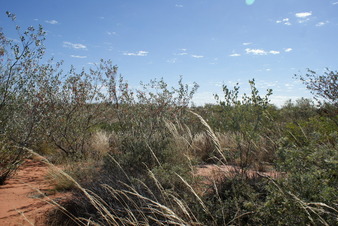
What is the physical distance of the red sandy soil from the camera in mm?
3479

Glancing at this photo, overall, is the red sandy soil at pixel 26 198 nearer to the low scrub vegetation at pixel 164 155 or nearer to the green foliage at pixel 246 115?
the low scrub vegetation at pixel 164 155

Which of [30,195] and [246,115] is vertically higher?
[246,115]

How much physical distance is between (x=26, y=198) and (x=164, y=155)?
2.80 metres

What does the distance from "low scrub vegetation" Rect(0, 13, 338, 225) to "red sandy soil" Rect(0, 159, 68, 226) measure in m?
0.22

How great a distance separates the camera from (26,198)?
168 inches

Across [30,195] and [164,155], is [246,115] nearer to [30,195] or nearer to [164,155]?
[164,155]

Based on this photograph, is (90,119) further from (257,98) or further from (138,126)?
(257,98)

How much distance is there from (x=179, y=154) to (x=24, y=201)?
127 inches

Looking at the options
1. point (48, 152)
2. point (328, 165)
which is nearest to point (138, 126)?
point (48, 152)

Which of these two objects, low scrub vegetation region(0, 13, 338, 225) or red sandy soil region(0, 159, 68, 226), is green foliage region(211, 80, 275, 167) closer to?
low scrub vegetation region(0, 13, 338, 225)

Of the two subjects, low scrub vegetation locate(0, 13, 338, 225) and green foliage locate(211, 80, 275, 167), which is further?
green foliage locate(211, 80, 275, 167)

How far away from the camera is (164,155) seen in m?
5.29

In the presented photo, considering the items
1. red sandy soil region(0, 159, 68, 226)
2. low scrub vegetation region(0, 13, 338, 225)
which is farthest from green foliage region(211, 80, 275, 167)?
red sandy soil region(0, 159, 68, 226)

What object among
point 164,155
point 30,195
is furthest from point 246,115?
point 30,195
